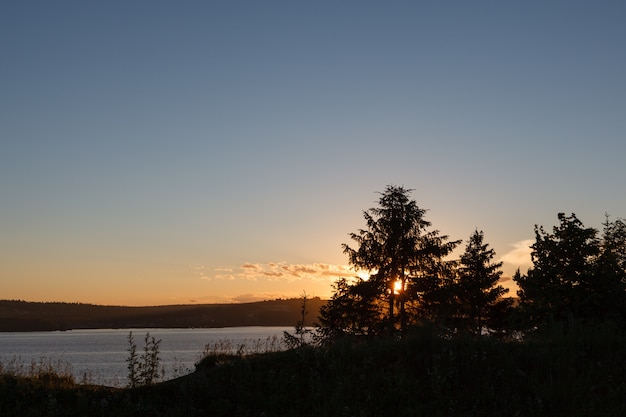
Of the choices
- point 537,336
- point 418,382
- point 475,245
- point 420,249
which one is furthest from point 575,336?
point 475,245

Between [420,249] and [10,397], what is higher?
[420,249]

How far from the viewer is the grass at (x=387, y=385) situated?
498 inches

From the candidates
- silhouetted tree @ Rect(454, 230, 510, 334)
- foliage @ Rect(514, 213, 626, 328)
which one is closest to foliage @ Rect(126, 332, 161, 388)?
foliage @ Rect(514, 213, 626, 328)

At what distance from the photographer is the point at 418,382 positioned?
531 inches

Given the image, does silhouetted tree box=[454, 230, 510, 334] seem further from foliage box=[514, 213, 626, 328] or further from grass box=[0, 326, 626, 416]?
Result: grass box=[0, 326, 626, 416]

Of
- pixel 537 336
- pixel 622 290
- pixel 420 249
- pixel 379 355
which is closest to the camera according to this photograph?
pixel 379 355

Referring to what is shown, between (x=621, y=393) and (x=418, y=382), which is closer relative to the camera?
(x=621, y=393)

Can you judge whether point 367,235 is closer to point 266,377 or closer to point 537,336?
point 537,336

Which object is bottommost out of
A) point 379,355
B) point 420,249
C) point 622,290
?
point 379,355

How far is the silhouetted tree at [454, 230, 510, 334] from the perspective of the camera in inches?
1772

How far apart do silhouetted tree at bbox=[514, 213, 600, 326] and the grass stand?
1399 cm

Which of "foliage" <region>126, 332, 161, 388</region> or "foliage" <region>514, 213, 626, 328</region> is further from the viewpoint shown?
"foliage" <region>514, 213, 626, 328</region>

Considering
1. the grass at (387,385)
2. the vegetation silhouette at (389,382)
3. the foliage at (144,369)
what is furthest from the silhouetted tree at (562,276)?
the foliage at (144,369)

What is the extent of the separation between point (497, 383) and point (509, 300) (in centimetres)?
3504
